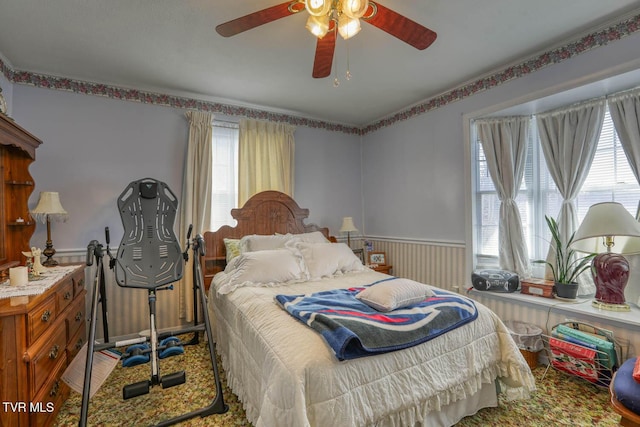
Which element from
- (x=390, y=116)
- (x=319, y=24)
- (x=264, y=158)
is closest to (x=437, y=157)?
(x=390, y=116)

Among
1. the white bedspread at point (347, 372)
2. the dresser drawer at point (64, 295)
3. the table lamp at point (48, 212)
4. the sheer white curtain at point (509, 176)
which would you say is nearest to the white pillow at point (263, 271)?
the white bedspread at point (347, 372)

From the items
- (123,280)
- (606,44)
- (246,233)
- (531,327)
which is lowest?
(531,327)

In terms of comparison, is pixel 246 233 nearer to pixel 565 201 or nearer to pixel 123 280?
pixel 123 280

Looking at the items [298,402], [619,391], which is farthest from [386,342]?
[619,391]

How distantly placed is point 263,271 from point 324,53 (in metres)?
1.69

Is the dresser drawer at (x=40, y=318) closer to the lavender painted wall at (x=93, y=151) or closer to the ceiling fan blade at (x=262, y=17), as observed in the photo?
the lavender painted wall at (x=93, y=151)

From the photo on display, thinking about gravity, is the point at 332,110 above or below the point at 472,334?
above

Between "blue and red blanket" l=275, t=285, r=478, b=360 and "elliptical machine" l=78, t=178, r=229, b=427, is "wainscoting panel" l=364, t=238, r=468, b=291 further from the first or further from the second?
"elliptical machine" l=78, t=178, r=229, b=427

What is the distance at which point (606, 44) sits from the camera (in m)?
2.22

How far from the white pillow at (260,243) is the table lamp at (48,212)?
153cm

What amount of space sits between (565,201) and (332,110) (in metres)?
2.61

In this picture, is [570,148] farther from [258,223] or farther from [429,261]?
[258,223]

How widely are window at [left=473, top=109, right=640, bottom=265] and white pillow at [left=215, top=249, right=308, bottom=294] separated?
1.88 meters

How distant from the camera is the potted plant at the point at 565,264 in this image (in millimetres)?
2514
